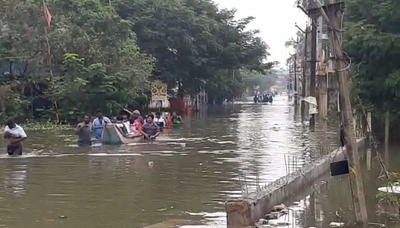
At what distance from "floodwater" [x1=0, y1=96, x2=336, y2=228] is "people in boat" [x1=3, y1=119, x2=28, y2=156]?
451mm

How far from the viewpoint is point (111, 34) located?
4125 centimetres

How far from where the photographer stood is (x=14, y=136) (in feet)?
72.5

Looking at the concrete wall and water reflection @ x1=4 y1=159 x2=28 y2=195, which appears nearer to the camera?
the concrete wall

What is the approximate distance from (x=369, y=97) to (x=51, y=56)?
21.1 m

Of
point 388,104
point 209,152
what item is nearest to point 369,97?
point 388,104

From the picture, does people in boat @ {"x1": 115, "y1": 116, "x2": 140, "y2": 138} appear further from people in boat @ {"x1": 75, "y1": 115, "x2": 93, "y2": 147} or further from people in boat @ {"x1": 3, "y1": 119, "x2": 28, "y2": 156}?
people in boat @ {"x1": 3, "y1": 119, "x2": 28, "y2": 156}

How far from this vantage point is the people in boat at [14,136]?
71.7 ft

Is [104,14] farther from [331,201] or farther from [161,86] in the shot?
[331,201]

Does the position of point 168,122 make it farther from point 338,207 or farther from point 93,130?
point 338,207

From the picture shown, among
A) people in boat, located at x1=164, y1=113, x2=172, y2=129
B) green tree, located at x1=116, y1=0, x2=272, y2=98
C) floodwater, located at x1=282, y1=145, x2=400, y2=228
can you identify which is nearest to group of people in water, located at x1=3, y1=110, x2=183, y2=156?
people in boat, located at x1=164, y1=113, x2=172, y2=129

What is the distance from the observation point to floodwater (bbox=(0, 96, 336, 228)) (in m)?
12.6

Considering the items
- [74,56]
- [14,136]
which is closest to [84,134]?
[14,136]

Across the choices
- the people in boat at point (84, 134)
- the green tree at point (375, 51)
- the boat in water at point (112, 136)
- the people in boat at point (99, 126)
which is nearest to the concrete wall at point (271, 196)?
the green tree at point (375, 51)

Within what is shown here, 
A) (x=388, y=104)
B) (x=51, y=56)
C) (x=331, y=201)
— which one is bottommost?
(x=331, y=201)
